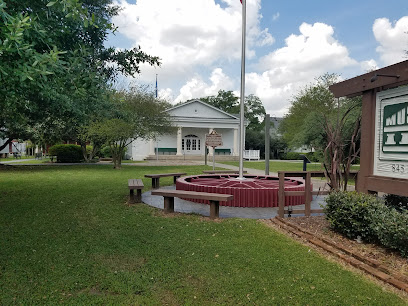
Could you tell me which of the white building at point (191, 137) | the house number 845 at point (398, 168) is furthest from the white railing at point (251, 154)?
the house number 845 at point (398, 168)

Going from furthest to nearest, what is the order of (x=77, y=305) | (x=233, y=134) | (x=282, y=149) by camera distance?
(x=282, y=149) → (x=233, y=134) → (x=77, y=305)

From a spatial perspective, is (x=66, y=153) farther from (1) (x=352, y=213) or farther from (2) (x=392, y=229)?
(2) (x=392, y=229)

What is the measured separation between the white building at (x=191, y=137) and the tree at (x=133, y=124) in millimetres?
10700

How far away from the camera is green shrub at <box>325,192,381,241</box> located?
14.8ft

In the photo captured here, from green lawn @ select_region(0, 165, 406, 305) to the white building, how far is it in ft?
90.7

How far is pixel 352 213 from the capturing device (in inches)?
182

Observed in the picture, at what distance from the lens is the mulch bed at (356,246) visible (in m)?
3.77

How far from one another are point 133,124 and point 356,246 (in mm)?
17040

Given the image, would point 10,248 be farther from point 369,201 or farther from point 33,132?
point 33,132

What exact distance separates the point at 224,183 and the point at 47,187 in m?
6.00

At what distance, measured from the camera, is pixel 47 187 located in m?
10.7

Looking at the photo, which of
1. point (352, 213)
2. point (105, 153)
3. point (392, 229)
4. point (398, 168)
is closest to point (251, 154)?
point (105, 153)

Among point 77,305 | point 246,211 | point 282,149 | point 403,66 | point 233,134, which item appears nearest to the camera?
point 77,305

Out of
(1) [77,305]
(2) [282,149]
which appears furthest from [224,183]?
(2) [282,149]
